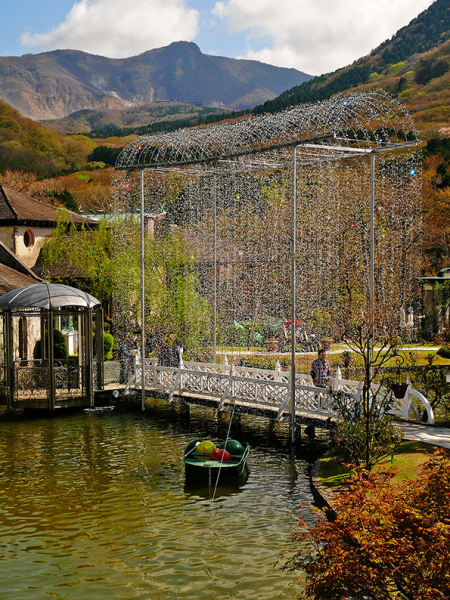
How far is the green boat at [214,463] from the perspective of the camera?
14.7 meters

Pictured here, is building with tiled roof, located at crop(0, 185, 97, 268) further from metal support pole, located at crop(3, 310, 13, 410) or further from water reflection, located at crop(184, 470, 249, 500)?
water reflection, located at crop(184, 470, 249, 500)

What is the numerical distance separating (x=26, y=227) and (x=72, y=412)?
686 inches

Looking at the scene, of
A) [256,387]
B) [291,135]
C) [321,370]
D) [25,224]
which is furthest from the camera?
[25,224]

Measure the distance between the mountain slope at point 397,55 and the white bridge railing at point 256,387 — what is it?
57.2 meters

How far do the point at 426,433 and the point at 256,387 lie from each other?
17.4ft

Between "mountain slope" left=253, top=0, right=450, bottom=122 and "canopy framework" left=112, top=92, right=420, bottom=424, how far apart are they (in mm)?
45306

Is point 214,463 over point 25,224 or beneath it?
beneath

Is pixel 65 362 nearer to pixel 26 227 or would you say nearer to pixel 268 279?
pixel 268 279

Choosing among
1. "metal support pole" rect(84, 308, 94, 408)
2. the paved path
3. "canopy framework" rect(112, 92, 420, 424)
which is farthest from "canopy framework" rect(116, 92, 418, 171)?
the paved path

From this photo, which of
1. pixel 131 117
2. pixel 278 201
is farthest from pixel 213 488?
pixel 131 117

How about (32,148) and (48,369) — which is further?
(32,148)

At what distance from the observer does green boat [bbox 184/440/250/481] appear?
14.7 m

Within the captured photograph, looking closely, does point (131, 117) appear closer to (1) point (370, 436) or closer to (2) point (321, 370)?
(2) point (321, 370)

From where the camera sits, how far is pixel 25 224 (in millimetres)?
37125
